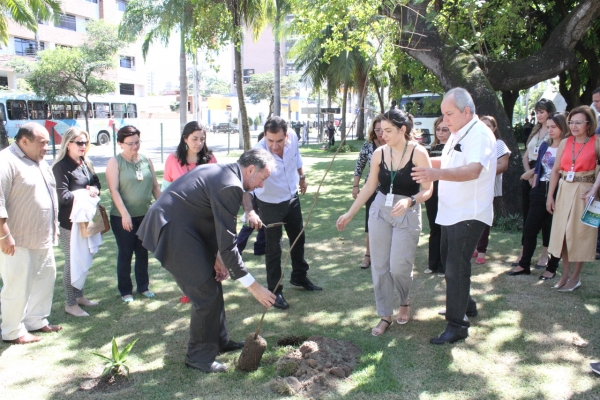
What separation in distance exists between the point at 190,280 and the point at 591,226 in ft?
12.4

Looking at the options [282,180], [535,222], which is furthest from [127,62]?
[535,222]

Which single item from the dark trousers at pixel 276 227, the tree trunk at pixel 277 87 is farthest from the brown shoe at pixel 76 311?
the tree trunk at pixel 277 87

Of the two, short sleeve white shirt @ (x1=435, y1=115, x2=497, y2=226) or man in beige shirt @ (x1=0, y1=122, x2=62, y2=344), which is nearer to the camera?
short sleeve white shirt @ (x1=435, y1=115, x2=497, y2=226)

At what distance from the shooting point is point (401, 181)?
4.03 m

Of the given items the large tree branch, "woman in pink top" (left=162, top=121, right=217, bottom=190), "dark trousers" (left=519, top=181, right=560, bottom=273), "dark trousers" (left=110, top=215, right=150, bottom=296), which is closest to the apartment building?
the large tree branch

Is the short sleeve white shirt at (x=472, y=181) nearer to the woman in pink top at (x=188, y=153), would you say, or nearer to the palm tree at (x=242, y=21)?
the woman in pink top at (x=188, y=153)

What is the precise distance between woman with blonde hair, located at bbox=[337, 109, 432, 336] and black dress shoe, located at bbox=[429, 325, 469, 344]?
440 mm

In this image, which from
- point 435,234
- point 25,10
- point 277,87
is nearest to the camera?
point 435,234

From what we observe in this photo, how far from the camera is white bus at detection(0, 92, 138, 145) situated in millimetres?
25922

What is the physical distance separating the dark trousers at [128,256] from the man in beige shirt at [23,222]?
0.80m

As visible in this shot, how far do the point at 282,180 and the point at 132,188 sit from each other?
1.45 m

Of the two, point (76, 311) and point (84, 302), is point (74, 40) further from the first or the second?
point (76, 311)

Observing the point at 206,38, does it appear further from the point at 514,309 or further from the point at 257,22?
the point at 514,309

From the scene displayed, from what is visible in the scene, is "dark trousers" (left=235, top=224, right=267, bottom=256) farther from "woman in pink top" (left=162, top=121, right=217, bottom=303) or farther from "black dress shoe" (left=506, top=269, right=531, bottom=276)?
"black dress shoe" (left=506, top=269, right=531, bottom=276)
